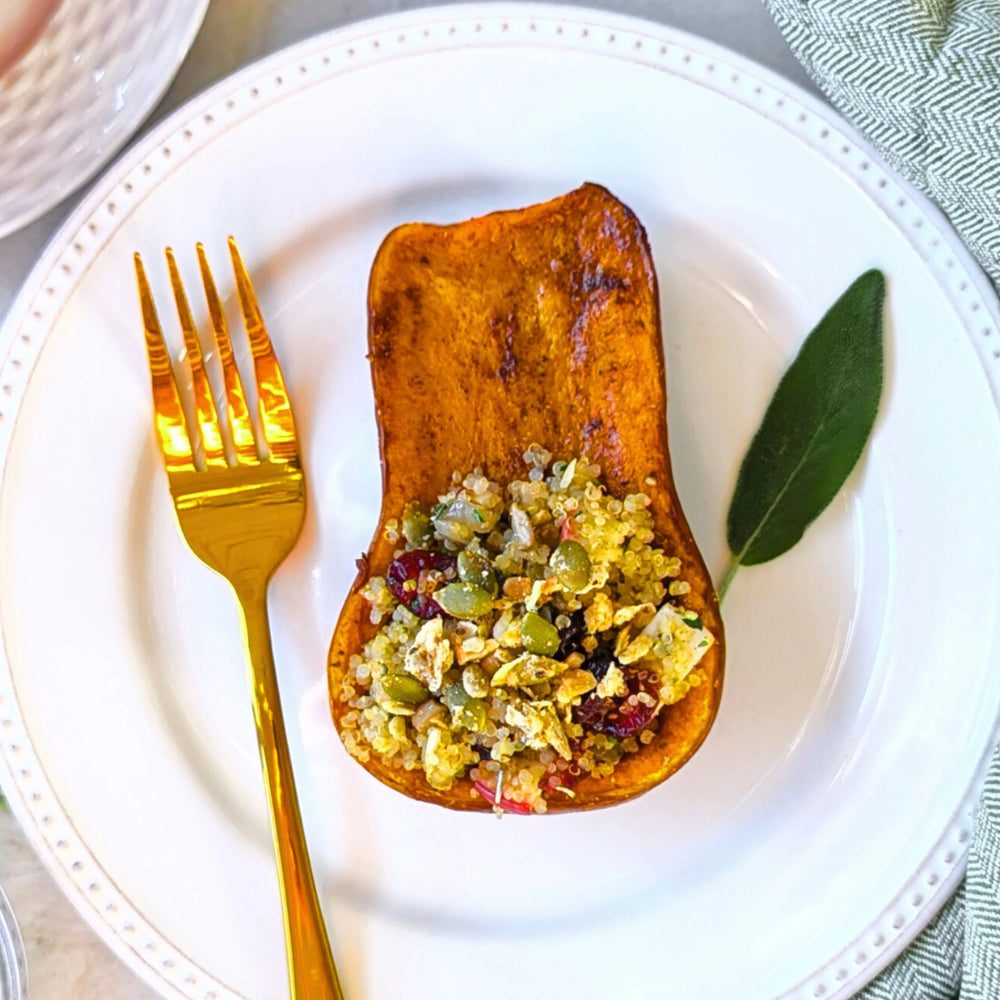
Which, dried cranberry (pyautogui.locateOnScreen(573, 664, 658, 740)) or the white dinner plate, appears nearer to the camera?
→ dried cranberry (pyautogui.locateOnScreen(573, 664, 658, 740))

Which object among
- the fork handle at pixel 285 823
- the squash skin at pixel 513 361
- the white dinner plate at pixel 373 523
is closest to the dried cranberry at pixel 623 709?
the squash skin at pixel 513 361

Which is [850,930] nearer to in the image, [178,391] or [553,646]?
[553,646]

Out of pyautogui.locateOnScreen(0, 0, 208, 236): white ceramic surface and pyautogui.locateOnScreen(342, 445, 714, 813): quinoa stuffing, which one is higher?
pyautogui.locateOnScreen(0, 0, 208, 236): white ceramic surface

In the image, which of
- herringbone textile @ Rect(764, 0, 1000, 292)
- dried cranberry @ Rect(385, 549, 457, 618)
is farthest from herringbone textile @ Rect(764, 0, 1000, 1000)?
dried cranberry @ Rect(385, 549, 457, 618)

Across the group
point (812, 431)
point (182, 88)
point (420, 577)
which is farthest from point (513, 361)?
point (182, 88)

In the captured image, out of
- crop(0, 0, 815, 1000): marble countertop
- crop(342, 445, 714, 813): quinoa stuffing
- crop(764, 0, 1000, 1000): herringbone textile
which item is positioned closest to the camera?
crop(342, 445, 714, 813): quinoa stuffing

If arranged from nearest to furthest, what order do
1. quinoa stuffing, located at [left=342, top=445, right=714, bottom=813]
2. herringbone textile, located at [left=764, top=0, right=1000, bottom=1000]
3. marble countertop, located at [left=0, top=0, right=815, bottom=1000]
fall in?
1. quinoa stuffing, located at [left=342, top=445, right=714, bottom=813]
2. herringbone textile, located at [left=764, top=0, right=1000, bottom=1000]
3. marble countertop, located at [left=0, top=0, right=815, bottom=1000]

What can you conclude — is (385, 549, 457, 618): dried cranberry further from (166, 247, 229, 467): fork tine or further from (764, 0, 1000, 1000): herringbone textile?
(764, 0, 1000, 1000): herringbone textile

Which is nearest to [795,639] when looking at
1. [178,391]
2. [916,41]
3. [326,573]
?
[326,573]
